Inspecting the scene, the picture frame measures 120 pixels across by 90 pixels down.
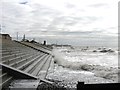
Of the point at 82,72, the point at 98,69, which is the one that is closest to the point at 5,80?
the point at 82,72

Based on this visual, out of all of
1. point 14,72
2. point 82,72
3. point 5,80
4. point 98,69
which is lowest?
point 98,69

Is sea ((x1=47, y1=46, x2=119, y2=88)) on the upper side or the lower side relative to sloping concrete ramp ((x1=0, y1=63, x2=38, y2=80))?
lower

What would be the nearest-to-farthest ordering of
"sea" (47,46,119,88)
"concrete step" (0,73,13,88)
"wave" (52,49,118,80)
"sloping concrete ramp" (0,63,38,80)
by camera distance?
"concrete step" (0,73,13,88) → "sloping concrete ramp" (0,63,38,80) → "sea" (47,46,119,88) → "wave" (52,49,118,80)

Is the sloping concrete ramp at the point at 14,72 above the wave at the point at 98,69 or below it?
above

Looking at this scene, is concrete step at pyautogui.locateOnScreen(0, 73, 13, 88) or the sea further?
the sea

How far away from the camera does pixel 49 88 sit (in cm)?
809

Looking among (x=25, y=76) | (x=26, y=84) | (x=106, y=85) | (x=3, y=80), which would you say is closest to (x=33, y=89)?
(x=26, y=84)

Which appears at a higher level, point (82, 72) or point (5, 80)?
point (5, 80)

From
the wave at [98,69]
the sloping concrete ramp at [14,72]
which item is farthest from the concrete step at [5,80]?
the wave at [98,69]

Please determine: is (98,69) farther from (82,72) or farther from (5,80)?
(5,80)

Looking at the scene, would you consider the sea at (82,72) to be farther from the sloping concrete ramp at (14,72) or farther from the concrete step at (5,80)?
the concrete step at (5,80)

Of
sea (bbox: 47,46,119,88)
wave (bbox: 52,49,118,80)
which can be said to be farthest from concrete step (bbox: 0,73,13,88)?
wave (bbox: 52,49,118,80)

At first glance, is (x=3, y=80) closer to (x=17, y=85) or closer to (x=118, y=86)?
(x=17, y=85)

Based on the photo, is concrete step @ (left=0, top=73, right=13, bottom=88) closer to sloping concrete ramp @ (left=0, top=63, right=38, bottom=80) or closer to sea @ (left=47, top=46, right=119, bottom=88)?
sloping concrete ramp @ (left=0, top=63, right=38, bottom=80)
